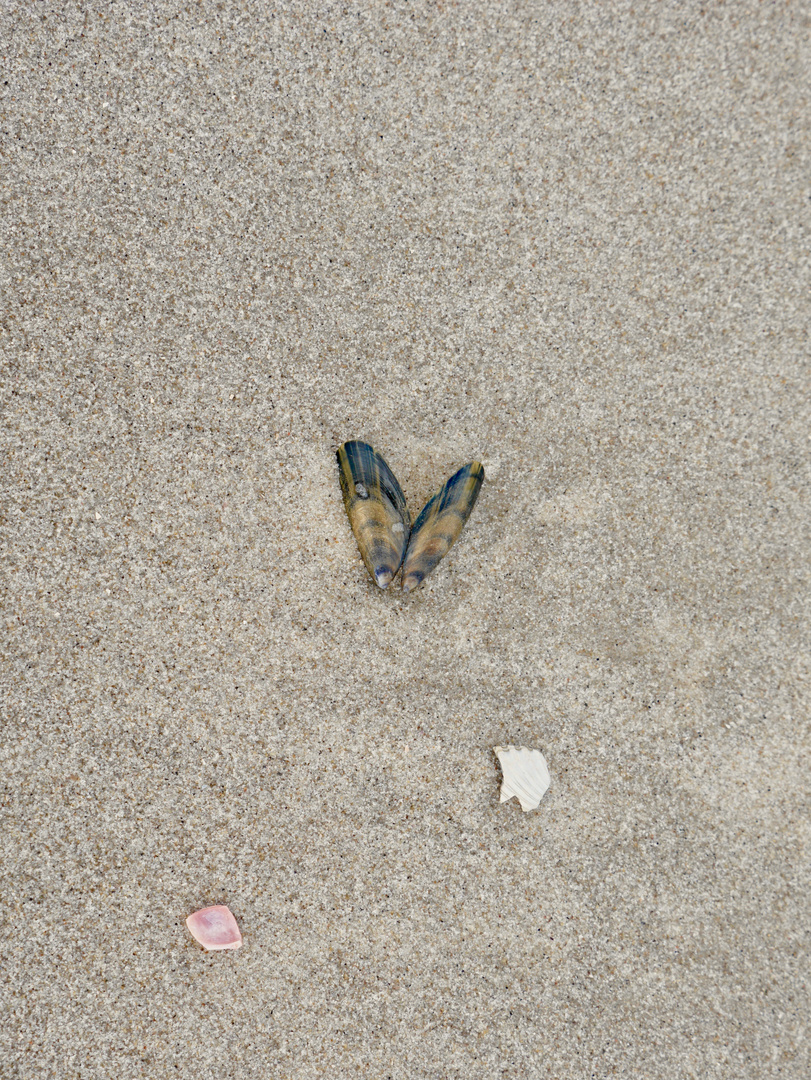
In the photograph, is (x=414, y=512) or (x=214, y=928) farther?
(x=414, y=512)

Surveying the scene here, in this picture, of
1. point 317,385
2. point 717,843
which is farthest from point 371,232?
point 717,843

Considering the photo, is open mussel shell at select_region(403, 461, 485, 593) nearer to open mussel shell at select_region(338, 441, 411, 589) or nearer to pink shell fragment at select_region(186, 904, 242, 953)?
open mussel shell at select_region(338, 441, 411, 589)

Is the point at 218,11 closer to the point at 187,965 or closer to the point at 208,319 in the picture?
the point at 208,319

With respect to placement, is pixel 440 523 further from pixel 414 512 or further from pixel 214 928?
pixel 214 928

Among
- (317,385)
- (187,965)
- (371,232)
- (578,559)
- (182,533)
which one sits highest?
(371,232)

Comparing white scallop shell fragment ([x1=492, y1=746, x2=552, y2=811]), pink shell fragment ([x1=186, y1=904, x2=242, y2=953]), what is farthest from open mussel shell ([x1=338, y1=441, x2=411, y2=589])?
pink shell fragment ([x1=186, y1=904, x2=242, y2=953])

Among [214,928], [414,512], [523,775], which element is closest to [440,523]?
[414,512]
